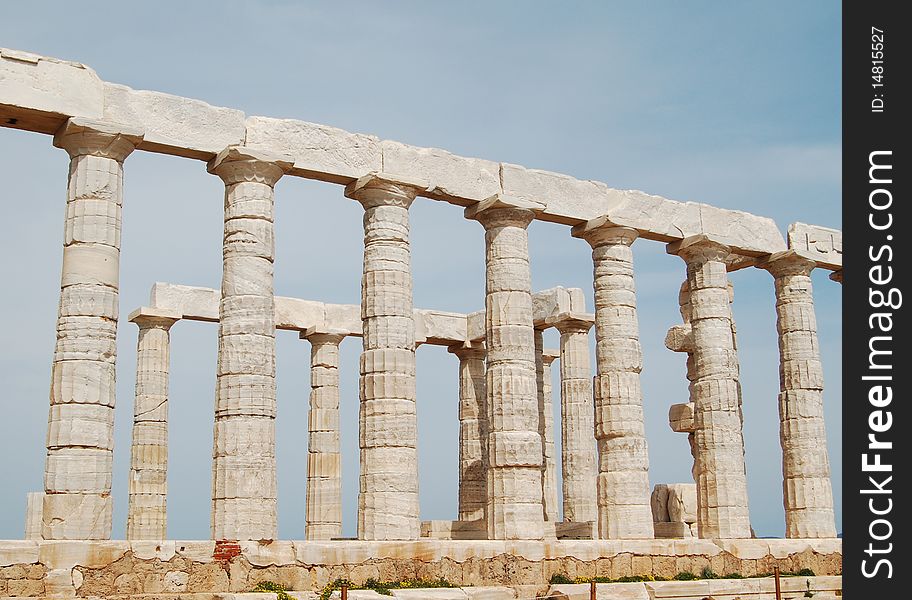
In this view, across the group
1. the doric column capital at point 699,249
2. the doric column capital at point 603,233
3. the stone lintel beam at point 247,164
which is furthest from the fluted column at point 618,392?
the stone lintel beam at point 247,164

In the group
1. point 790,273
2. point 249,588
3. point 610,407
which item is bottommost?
point 249,588

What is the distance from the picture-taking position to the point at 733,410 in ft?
84.0

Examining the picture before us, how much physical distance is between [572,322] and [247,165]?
13918 millimetres

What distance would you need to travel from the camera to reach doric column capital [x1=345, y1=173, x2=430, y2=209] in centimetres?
2130

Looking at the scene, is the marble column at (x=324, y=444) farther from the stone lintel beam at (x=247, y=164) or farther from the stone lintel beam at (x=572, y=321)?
the stone lintel beam at (x=247, y=164)

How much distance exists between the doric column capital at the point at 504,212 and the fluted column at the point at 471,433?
9079 mm

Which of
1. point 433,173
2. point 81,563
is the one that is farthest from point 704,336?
point 81,563

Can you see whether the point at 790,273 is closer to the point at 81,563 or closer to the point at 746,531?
the point at 746,531

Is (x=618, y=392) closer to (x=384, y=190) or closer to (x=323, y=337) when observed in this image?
(x=384, y=190)

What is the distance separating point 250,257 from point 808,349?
15.0m

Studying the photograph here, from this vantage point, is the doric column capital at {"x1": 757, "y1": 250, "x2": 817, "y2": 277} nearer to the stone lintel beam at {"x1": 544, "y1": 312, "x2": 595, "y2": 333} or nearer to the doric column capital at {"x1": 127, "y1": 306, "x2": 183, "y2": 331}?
A: the stone lintel beam at {"x1": 544, "y1": 312, "x2": 595, "y2": 333}

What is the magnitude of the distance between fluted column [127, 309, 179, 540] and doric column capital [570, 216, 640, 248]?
35.2ft

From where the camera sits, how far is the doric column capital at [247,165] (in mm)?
19734

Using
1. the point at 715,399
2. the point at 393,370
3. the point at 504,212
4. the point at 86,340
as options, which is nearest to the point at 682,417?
the point at 715,399
